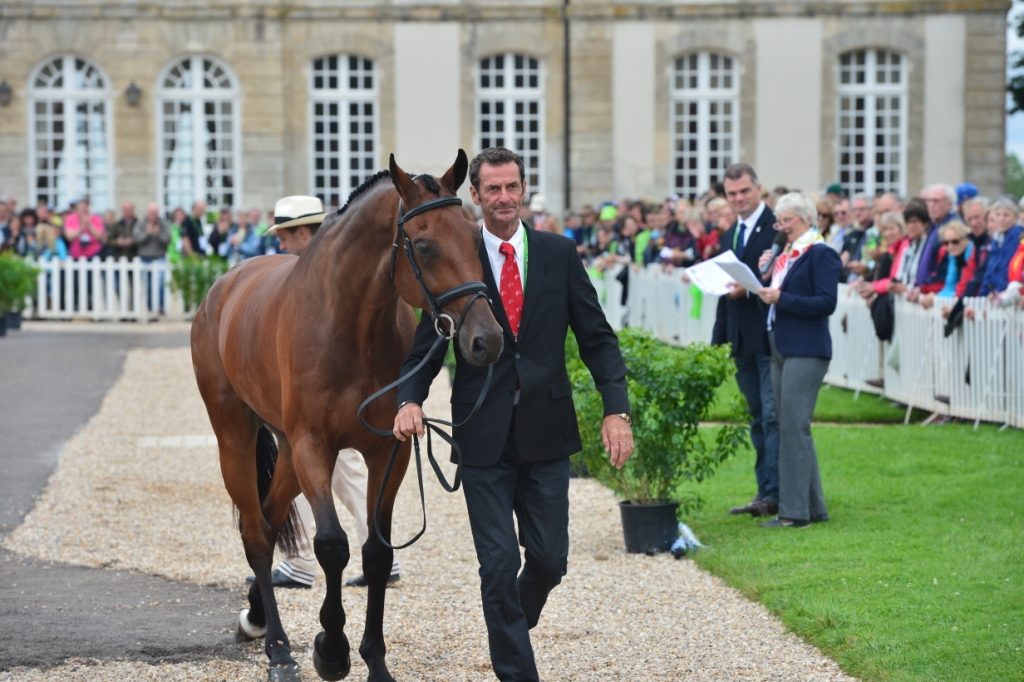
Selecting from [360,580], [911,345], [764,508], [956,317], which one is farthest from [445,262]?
[911,345]

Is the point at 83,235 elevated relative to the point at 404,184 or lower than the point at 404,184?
lower

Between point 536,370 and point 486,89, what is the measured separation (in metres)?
27.2

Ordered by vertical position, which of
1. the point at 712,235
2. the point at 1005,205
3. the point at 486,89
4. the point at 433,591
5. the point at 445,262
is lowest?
the point at 433,591

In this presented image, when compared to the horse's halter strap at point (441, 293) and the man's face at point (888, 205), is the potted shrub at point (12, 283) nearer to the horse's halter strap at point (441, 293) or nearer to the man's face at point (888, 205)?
the man's face at point (888, 205)

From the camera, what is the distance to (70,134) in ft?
105

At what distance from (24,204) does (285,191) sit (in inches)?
200

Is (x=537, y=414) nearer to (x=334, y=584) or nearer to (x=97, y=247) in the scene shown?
(x=334, y=584)

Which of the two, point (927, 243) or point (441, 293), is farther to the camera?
point (927, 243)

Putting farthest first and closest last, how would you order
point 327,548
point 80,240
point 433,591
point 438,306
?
point 80,240 < point 433,591 < point 327,548 < point 438,306

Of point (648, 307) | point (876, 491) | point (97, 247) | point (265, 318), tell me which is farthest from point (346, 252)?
point (97, 247)

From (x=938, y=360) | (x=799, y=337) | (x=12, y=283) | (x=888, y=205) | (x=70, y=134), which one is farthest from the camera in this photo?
(x=70, y=134)

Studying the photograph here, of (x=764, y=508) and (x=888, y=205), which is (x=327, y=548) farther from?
(x=888, y=205)

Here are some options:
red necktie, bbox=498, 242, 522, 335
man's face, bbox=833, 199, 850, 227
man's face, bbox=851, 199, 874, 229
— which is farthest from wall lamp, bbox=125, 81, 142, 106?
red necktie, bbox=498, 242, 522, 335

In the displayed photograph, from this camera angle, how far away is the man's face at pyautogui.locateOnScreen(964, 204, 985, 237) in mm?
13727
